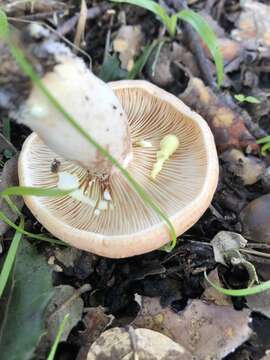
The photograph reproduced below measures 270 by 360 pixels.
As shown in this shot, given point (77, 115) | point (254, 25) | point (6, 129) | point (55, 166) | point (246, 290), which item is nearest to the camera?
point (77, 115)

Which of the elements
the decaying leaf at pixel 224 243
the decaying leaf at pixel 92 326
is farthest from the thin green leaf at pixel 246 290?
the decaying leaf at pixel 92 326

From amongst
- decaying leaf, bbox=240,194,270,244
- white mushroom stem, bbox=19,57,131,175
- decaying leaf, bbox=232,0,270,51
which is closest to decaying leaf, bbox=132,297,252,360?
decaying leaf, bbox=240,194,270,244

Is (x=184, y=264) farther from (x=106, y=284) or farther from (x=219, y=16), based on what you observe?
(x=219, y=16)

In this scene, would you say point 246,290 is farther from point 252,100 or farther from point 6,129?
point 6,129

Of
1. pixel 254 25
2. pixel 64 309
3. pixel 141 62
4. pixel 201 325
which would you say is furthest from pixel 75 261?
pixel 254 25

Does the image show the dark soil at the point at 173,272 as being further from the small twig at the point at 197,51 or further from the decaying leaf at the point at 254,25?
the decaying leaf at the point at 254,25

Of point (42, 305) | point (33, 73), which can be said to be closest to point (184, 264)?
point (42, 305)
